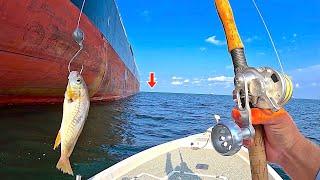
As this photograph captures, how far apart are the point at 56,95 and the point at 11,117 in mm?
3420

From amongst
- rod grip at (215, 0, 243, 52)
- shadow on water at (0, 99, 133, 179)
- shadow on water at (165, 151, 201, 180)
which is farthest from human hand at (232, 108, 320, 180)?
shadow on water at (0, 99, 133, 179)

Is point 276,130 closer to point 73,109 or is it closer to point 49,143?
point 73,109

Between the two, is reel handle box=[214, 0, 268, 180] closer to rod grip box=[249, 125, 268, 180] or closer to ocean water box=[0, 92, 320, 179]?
rod grip box=[249, 125, 268, 180]

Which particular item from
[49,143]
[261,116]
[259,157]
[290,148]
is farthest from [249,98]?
[49,143]

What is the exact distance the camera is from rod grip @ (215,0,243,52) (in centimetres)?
239

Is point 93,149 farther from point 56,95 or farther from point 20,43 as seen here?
point 56,95

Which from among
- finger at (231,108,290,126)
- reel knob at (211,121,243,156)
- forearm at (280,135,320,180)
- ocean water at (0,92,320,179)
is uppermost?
finger at (231,108,290,126)

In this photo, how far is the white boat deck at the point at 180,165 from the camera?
18.7ft

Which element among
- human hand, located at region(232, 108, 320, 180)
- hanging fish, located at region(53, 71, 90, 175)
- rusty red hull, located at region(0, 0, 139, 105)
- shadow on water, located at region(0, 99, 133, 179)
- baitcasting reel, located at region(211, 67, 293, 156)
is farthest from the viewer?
rusty red hull, located at region(0, 0, 139, 105)

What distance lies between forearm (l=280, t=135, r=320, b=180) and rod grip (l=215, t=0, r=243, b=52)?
760 mm

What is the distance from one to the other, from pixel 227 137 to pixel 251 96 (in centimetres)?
27

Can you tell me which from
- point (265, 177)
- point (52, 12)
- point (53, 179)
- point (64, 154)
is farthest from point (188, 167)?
point (52, 12)

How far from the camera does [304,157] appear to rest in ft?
7.57

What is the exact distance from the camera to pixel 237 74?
198 cm
